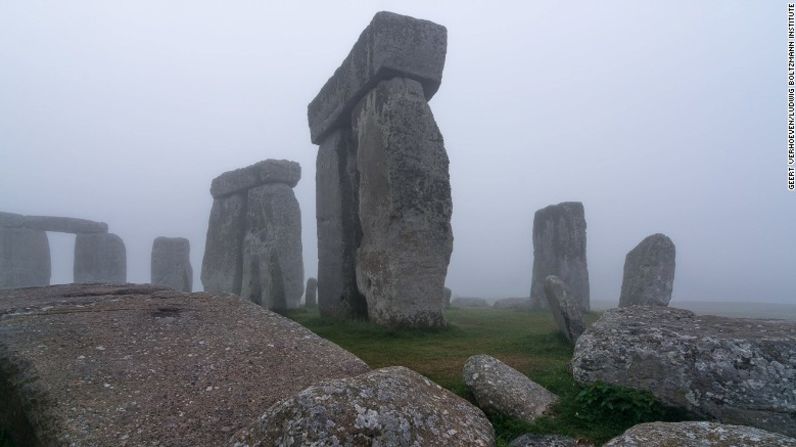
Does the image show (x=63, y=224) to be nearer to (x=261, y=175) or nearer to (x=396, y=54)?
(x=261, y=175)

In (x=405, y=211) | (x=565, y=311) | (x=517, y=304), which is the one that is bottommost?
(x=517, y=304)

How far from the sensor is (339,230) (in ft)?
37.7

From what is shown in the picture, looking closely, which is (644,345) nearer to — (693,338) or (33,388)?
(693,338)

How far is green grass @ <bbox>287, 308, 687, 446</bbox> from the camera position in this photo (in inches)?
167

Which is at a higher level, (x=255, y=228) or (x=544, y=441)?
(x=255, y=228)

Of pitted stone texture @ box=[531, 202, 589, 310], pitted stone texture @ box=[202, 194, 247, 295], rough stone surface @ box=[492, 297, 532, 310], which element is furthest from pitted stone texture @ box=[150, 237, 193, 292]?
pitted stone texture @ box=[531, 202, 589, 310]

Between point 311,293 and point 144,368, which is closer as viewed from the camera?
point 144,368

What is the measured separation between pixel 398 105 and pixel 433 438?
22.4 feet

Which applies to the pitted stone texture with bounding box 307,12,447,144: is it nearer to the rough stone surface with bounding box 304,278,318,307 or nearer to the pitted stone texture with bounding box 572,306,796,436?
the pitted stone texture with bounding box 572,306,796,436

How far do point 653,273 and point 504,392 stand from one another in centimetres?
1038

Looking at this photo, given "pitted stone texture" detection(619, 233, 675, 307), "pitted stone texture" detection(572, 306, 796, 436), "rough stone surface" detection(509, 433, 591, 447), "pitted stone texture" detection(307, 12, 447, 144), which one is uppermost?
"pitted stone texture" detection(307, 12, 447, 144)

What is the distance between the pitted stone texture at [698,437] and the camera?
10.8 ft

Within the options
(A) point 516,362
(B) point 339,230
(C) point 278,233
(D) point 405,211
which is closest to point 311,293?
(C) point 278,233

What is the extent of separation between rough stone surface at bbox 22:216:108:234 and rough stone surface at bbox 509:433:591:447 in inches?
1052
